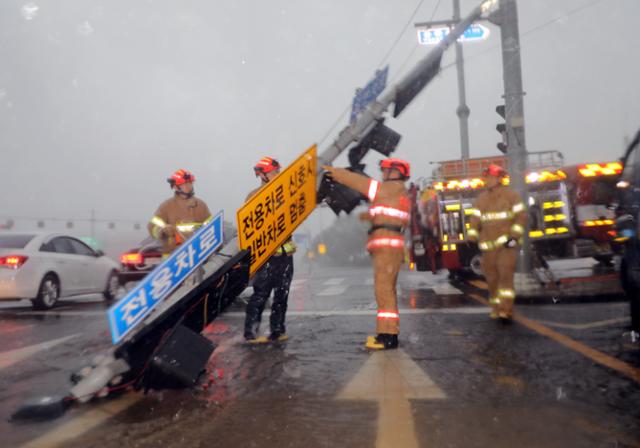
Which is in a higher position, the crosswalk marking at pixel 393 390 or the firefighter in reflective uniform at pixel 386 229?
the firefighter in reflective uniform at pixel 386 229

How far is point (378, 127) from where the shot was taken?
20.4ft

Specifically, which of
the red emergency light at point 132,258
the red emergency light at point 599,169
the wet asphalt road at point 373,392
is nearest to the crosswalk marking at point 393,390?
the wet asphalt road at point 373,392

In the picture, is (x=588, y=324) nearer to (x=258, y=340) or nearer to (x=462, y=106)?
(x=258, y=340)

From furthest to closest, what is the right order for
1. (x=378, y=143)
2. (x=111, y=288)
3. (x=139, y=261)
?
(x=111, y=288)
(x=139, y=261)
(x=378, y=143)

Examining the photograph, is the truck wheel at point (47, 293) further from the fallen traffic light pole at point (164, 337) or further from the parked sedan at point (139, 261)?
the fallen traffic light pole at point (164, 337)

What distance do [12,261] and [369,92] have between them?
620 centimetres

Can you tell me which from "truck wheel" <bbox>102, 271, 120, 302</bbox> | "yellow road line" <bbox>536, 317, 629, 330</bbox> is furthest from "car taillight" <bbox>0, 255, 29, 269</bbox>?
"yellow road line" <bbox>536, 317, 629, 330</bbox>

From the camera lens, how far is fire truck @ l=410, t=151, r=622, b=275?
33.5 ft

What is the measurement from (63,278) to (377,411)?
26.3ft

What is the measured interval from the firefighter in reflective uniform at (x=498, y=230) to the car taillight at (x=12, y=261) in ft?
22.7

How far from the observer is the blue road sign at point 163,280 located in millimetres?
3100

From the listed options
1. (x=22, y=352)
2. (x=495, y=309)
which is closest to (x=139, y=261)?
(x=22, y=352)

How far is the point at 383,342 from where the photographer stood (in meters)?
4.77

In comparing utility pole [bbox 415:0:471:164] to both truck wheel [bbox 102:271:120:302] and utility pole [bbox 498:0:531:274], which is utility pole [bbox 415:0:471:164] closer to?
utility pole [bbox 498:0:531:274]
